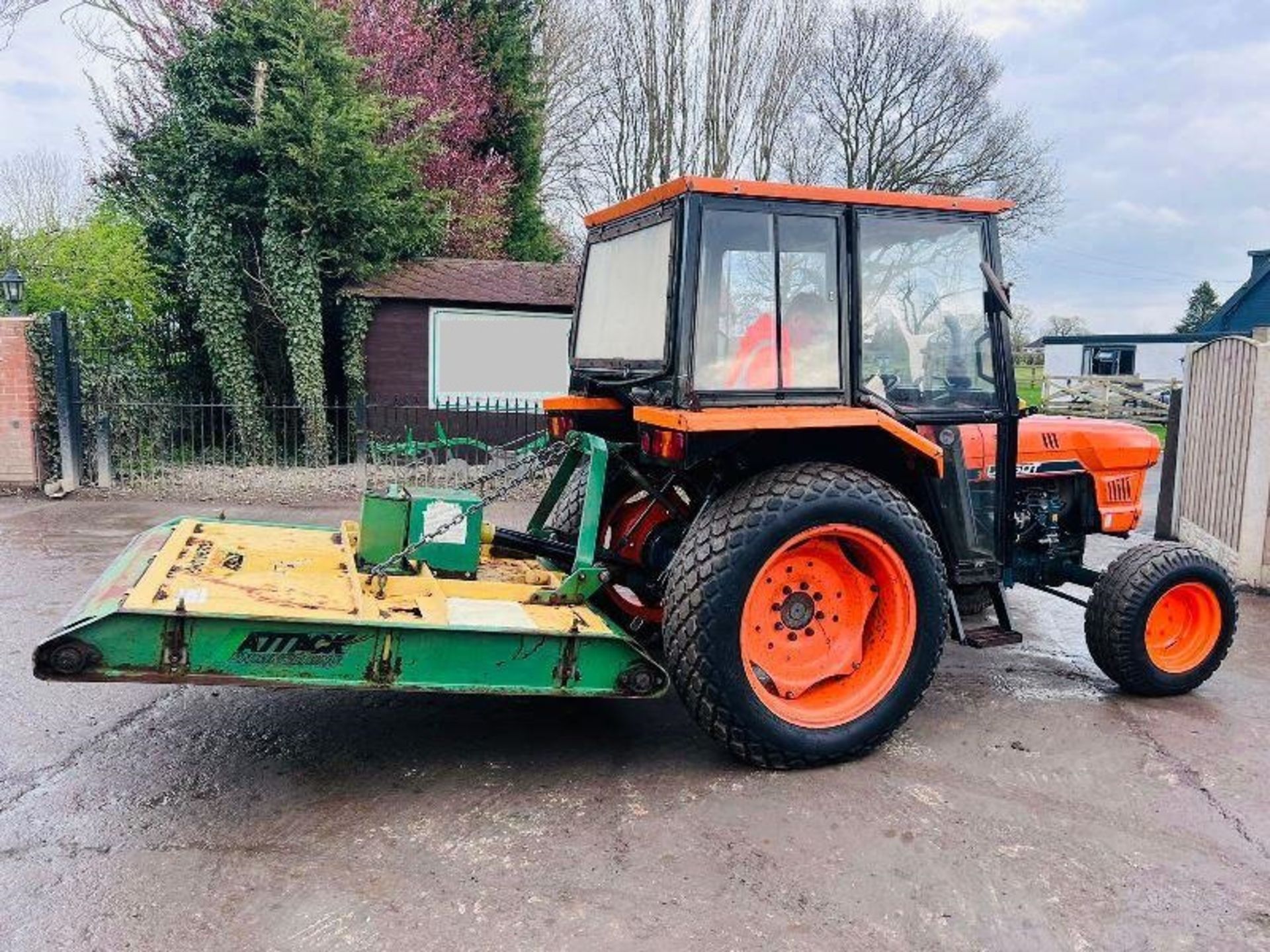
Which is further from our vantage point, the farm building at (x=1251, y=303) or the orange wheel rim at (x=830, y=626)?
the farm building at (x=1251, y=303)

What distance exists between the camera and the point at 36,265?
11.9 meters

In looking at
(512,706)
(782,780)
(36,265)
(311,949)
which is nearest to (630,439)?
(512,706)

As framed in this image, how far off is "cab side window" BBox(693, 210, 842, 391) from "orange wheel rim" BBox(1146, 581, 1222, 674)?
2.17 m

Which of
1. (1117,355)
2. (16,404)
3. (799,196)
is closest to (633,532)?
(799,196)

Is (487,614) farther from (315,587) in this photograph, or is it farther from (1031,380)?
(1031,380)

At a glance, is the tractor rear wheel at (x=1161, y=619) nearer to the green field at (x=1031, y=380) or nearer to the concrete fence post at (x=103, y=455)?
the concrete fence post at (x=103, y=455)

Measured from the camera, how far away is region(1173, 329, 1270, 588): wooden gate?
277 inches

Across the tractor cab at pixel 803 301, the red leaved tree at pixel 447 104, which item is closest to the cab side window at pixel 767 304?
the tractor cab at pixel 803 301

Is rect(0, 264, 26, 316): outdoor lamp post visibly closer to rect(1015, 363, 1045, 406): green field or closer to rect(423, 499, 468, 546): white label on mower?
rect(423, 499, 468, 546): white label on mower

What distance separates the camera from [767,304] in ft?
12.6

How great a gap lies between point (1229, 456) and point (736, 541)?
580 cm

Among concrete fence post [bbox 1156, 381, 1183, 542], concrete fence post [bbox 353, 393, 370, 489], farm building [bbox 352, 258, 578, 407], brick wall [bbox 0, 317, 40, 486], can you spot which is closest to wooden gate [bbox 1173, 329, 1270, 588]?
concrete fence post [bbox 1156, 381, 1183, 542]

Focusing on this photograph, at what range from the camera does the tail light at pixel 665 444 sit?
11.8 ft

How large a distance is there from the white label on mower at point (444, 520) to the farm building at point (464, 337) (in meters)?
8.87
